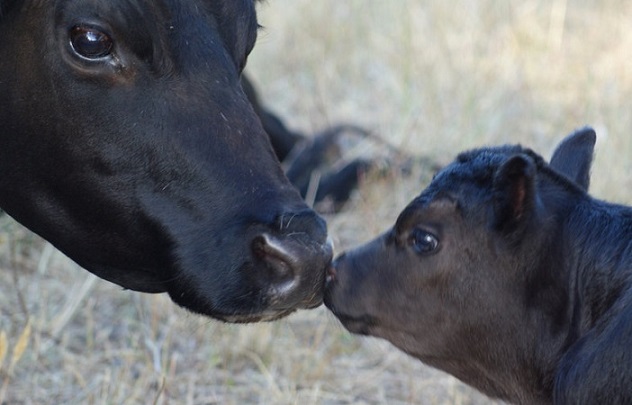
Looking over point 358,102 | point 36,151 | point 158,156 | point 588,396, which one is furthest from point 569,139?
point 358,102

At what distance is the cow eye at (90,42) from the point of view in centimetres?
343

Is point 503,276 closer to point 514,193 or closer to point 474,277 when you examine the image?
point 474,277

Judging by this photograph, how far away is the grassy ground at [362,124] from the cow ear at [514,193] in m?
1.20

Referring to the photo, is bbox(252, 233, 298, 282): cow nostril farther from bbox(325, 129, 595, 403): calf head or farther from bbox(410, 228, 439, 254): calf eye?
bbox(410, 228, 439, 254): calf eye

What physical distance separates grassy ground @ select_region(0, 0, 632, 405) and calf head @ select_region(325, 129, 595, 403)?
0.77 meters

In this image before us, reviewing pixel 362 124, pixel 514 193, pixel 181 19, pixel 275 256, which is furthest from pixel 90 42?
pixel 362 124

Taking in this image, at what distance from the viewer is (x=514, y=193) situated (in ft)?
10.7

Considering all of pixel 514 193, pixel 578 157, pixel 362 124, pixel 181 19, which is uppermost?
pixel 181 19

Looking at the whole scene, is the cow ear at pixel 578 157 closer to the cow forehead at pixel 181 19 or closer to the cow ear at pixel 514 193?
the cow ear at pixel 514 193

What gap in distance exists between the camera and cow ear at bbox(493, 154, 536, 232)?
10.4 feet

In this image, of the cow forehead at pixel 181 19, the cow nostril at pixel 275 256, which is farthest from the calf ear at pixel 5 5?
the cow nostril at pixel 275 256

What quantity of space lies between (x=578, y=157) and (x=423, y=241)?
0.57 metres

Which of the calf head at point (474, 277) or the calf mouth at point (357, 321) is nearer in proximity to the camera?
the calf head at point (474, 277)

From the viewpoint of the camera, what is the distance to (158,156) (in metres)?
3.55
